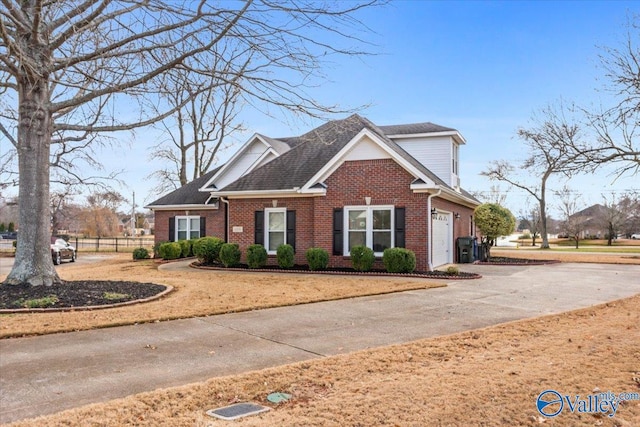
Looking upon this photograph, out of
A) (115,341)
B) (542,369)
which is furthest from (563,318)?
(115,341)

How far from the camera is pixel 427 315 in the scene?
332 inches

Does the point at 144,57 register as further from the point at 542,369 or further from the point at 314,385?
the point at 542,369

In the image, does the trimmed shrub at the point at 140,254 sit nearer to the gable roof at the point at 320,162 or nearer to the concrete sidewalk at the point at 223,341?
the gable roof at the point at 320,162

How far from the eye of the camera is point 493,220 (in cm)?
2136

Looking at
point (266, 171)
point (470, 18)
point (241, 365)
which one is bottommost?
point (241, 365)

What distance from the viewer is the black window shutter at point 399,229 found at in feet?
51.6

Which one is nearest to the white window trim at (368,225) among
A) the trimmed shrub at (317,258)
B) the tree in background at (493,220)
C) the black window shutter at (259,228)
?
the trimmed shrub at (317,258)

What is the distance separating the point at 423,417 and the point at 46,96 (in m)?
10.5

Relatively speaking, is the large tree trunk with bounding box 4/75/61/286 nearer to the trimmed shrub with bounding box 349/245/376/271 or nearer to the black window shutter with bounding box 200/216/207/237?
the trimmed shrub with bounding box 349/245/376/271

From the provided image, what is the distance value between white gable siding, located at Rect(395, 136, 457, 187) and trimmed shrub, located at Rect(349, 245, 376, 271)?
18.9ft

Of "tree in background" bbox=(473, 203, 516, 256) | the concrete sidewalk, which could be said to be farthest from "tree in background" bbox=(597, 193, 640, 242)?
the concrete sidewalk

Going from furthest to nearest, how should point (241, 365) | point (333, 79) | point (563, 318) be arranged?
1. point (333, 79)
2. point (563, 318)
3. point (241, 365)

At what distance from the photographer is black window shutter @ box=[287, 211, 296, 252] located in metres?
17.4

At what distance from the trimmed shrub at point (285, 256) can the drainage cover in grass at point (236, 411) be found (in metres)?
12.4
